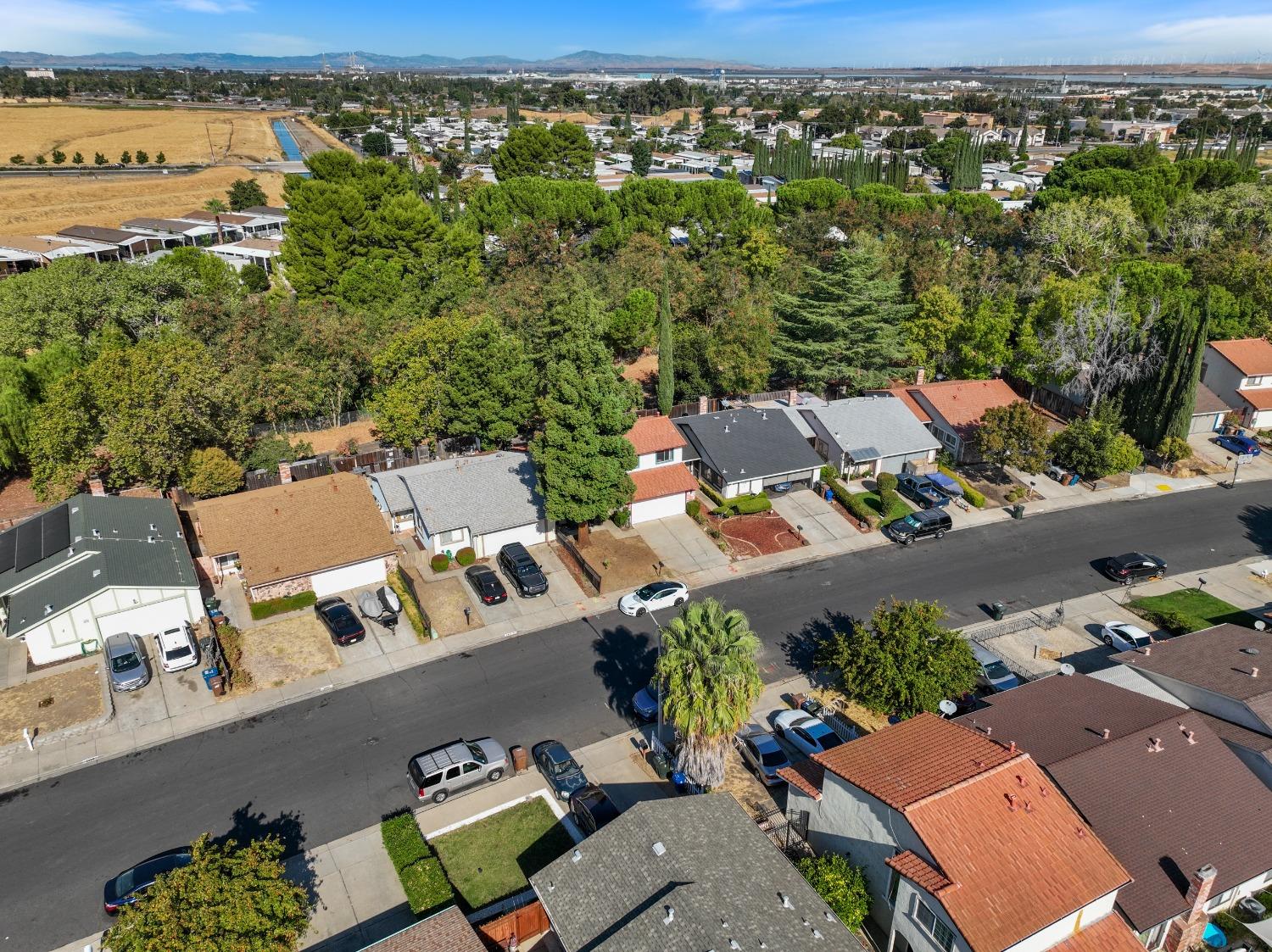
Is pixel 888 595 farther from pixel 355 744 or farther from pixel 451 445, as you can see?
pixel 451 445

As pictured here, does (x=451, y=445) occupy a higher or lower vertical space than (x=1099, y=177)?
lower

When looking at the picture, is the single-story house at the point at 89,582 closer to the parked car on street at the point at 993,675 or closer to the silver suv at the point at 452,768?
the silver suv at the point at 452,768

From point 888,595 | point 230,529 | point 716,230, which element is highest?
point 716,230

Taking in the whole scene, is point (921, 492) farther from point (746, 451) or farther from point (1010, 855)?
point (1010, 855)

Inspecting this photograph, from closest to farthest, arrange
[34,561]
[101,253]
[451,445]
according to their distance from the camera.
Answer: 1. [34,561]
2. [451,445]
3. [101,253]

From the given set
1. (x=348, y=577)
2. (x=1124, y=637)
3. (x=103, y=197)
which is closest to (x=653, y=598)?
(x=348, y=577)

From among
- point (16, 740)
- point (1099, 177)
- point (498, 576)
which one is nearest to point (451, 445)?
point (498, 576)

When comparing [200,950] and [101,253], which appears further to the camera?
[101,253]
